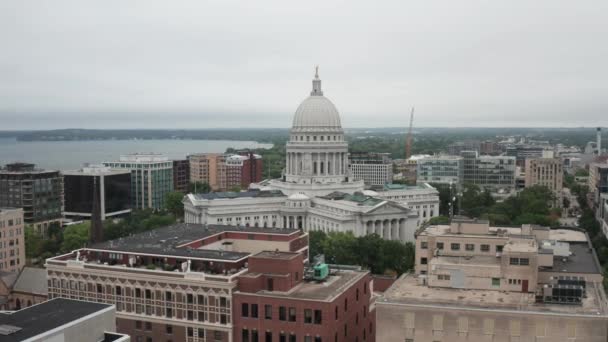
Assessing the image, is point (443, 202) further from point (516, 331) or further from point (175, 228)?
point (516, 331)

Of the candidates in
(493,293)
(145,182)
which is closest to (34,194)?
(145,182)

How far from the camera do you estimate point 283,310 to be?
58875 millimetres

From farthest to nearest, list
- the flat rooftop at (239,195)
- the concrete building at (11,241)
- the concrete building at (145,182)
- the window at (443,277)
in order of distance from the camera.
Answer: the concrete building at (145,182) → the flat rooftop at (239,195) → the concrete building at (11,241) → the window at (443,277)

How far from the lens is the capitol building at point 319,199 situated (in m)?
133

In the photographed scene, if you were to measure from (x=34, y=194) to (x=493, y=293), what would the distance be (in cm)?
11785

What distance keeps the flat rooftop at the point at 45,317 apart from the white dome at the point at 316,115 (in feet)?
360

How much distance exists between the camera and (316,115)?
160m

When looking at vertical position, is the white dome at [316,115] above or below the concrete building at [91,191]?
above

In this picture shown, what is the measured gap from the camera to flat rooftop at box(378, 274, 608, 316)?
50438 mm

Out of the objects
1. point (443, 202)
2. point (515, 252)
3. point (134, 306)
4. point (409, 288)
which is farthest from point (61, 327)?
point (443, 202)

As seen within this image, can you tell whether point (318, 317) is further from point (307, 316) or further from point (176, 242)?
point (176, 242)

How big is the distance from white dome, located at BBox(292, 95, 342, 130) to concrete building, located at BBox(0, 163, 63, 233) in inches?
2229

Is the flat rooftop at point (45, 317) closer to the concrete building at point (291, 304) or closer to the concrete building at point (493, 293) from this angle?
the concrete building at point (291, 304)

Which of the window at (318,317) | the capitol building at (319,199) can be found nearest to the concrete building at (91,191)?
the capitol building at (319,199)
